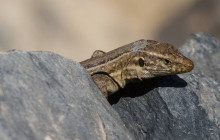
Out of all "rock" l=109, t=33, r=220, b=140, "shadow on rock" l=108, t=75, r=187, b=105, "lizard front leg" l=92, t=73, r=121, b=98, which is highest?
"lizard front leg" l=92, t=73, r=121, b=98

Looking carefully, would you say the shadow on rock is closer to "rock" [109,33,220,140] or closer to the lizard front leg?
"rock" [109,33,220,140]

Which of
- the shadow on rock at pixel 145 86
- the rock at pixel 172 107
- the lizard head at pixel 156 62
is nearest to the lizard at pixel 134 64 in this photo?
the lizard head at pixel 156 62

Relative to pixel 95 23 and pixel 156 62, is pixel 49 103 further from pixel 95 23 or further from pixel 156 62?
pixel 95 23

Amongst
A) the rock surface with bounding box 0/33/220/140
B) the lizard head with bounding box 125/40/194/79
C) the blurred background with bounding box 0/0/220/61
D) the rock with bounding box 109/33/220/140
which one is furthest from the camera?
the blurred background with bounding box 0/0/220/61

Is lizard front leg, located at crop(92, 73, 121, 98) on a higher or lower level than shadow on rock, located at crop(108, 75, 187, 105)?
higher

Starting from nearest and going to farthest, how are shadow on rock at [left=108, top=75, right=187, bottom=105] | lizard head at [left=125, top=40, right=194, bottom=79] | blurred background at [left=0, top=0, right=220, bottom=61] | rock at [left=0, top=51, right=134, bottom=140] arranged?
rock at [left=0, top=51, right=134, bottom=140]
lizard head at [left=125, top=40, right=194, bottom=79]
shadow on rock at [left=108, top=75, right=187, bottom=105]
blurred background at [left=0, top=0, right=220, bottom=61]

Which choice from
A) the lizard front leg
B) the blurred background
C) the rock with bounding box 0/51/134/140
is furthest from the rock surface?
the blurred background

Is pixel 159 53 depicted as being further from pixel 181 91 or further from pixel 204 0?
pixel 204 0

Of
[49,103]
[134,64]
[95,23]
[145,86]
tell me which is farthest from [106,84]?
[95,23]
